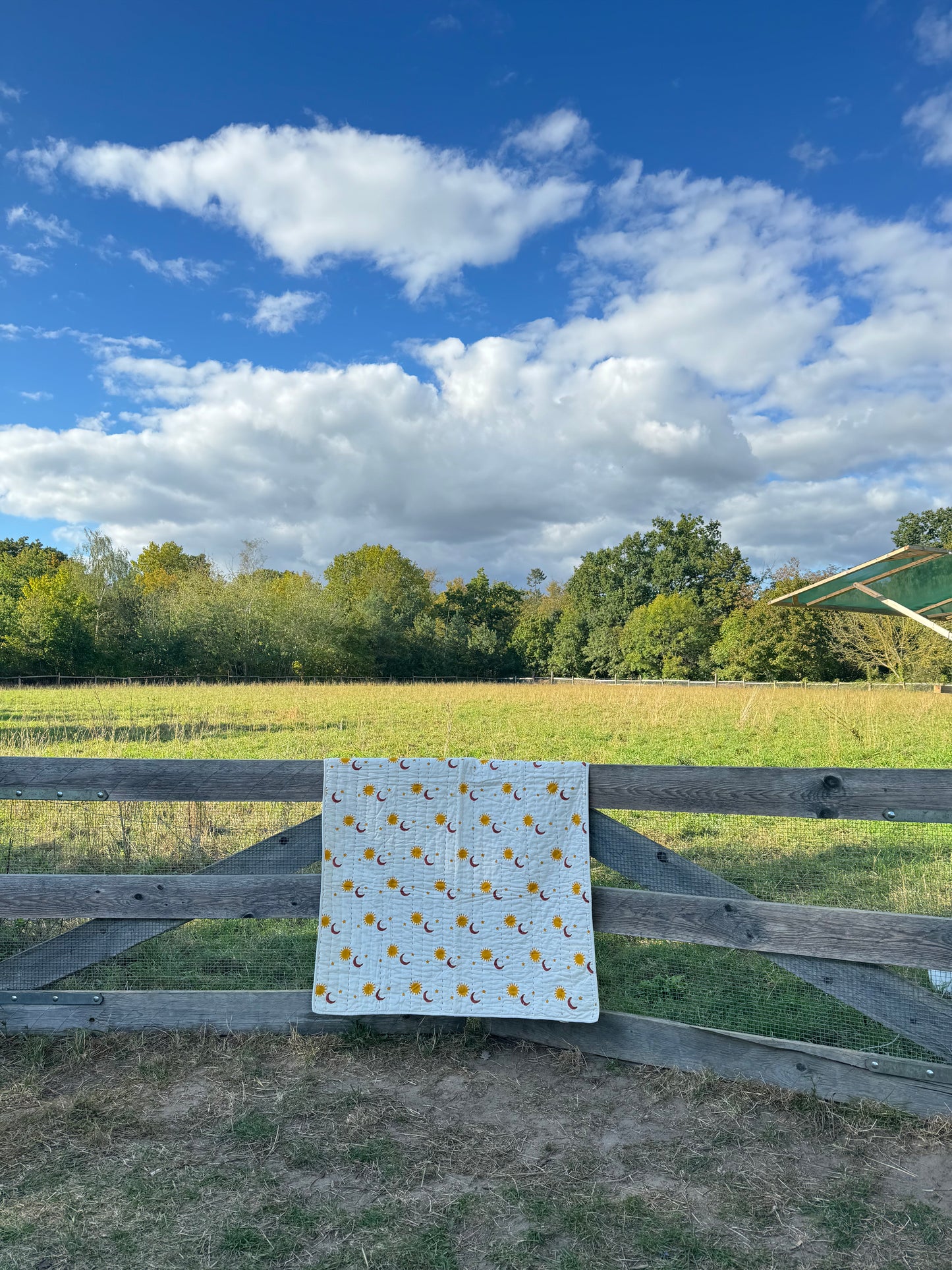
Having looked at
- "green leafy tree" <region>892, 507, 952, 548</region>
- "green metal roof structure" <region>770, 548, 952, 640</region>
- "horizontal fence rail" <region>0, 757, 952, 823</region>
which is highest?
"green leafy tree" <region>892, 507, 952, 548</region>

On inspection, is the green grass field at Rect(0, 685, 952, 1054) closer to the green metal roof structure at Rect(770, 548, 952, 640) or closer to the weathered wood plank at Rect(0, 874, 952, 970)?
the weathered wood plank at Rect(0, 874, 952, 970)

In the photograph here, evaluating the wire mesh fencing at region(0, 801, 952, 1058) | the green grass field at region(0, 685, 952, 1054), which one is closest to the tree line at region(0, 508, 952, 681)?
the green grass field at region(0, 685, 952, 1054)

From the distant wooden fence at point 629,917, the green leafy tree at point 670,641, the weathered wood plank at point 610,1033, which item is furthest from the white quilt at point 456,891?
the green leafy tree at point 670,641

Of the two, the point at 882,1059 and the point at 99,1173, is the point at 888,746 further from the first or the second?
the point at 99,1173

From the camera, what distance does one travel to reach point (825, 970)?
3.13 m

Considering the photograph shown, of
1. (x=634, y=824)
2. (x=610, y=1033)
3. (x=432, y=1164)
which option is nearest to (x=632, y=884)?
(x=634, y=824)

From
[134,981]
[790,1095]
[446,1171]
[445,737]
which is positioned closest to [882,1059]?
[790,1095]

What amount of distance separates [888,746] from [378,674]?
139 ft

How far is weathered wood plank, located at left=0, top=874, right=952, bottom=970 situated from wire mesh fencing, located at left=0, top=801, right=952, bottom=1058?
120mm

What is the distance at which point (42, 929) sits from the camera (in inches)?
183

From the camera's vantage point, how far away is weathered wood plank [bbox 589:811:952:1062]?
2986mm

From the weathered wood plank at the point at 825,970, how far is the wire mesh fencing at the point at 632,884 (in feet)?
0.47

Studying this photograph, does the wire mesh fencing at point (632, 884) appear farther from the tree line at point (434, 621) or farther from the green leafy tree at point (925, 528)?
the green leafy tree at point (925, 528)

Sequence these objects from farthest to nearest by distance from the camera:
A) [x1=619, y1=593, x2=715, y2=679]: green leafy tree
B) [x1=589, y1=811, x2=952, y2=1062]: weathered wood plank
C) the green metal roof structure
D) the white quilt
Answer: [x1=619, y1=593, x2=715, y2=679]: green leafy tree < the green metal roof structure < the white quilt < [x1=589, y1=811, x2=952, y2=1062]: weathered wood plank
